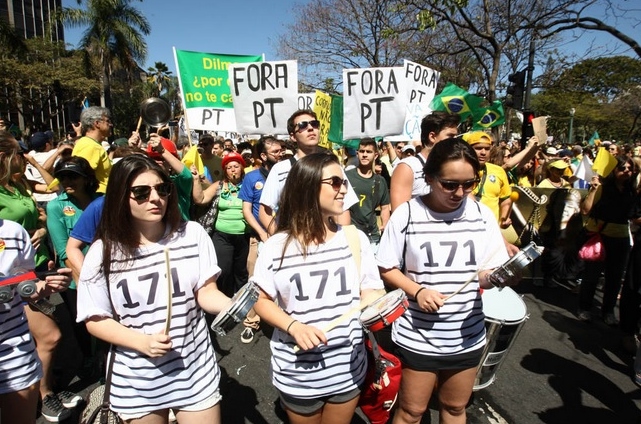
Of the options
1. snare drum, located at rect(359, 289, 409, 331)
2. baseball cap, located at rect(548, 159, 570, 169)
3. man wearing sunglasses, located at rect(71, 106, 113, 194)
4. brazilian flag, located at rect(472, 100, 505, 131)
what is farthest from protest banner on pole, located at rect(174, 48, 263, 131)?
baseball cap, located at rect(548, 159, 570, 169)

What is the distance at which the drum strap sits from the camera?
208cm

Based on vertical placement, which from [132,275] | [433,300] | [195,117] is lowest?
[433,300]

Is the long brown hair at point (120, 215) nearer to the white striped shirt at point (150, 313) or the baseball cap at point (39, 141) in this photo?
the white striped shirt at point (150, 313)

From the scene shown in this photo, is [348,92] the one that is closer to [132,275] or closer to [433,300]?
[433,300]

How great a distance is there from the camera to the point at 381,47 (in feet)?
49.3

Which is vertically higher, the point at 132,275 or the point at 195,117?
the point at 195,117

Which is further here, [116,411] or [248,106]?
[248,106]

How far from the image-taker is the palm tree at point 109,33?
26.5m

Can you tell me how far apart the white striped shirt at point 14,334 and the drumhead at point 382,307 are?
1683mm

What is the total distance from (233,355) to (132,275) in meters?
2.62

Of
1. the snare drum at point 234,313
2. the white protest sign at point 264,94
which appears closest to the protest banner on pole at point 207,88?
the white protest sign at point 264,94

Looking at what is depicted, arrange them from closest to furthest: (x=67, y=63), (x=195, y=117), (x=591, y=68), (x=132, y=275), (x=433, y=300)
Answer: (x=132, y=275)
(x=433, y=300)
(x=195, y=117)
(x=591, y=68)
(x=67, y=63)

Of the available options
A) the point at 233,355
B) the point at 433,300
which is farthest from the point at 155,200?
the point at 233,355

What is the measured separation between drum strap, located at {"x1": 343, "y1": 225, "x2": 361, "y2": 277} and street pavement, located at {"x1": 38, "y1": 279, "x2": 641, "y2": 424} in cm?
172
